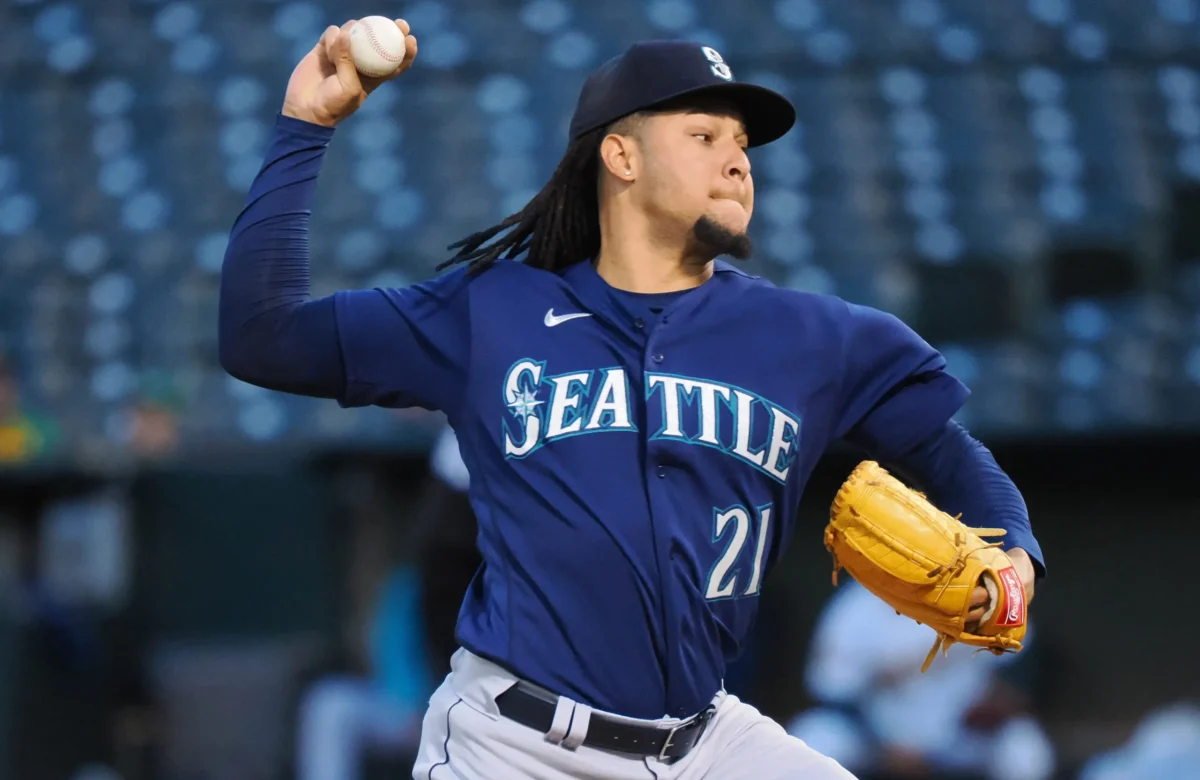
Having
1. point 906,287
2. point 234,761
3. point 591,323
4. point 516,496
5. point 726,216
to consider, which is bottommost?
point 234,761

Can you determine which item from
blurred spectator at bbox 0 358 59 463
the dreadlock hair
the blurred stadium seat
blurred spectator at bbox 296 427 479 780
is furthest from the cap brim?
blurred spectator at bbox 0 358 59 463

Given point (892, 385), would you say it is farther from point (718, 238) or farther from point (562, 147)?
point (562, 147)

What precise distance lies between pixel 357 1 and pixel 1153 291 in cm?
440

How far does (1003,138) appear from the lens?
7449 mm

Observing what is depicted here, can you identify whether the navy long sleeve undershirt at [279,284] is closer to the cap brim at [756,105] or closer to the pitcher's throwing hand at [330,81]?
the pitcher's throwing hand at [330,81]

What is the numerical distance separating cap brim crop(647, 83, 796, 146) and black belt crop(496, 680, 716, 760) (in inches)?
37.0

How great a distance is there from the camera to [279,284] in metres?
2.29

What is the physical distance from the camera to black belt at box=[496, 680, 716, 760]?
2.16 m

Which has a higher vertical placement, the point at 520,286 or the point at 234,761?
the point at 520,286

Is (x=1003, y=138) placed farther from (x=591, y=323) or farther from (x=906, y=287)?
(x=591, y=323)

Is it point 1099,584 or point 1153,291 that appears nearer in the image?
point 1099,584

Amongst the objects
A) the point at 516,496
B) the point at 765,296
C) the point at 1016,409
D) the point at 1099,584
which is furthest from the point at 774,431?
the point at 1016,409

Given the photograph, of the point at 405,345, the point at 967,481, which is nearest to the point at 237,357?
the point at 405,345

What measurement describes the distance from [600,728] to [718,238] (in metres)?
0.77
